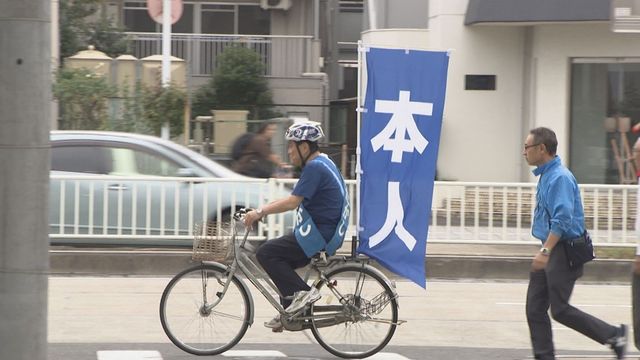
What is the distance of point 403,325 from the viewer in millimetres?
9227

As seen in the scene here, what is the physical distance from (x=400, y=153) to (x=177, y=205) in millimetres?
4484

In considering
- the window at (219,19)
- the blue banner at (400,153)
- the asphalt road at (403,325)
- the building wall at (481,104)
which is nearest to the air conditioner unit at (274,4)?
the window at (219,19)

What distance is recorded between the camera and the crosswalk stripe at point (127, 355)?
24.8ft

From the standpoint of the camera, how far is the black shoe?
7102 mm

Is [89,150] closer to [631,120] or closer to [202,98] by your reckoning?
[631,120]

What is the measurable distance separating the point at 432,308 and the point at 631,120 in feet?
32.1

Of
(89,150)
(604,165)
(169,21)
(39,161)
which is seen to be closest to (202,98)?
(169,21)

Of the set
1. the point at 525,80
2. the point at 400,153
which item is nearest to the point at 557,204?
the point at 400,153

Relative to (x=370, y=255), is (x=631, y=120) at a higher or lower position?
higher

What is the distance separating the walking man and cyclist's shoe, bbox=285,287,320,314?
4.77ft

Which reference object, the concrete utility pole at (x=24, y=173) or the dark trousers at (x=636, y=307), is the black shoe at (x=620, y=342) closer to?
the dark trousers at (x=636, y=307)

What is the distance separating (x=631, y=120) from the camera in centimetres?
1862

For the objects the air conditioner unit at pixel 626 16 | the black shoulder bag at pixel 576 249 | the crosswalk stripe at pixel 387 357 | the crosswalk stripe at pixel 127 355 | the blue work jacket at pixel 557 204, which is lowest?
the crosswalk stripe at pixel 387 357

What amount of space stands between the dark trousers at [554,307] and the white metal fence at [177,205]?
4888 millimetres
